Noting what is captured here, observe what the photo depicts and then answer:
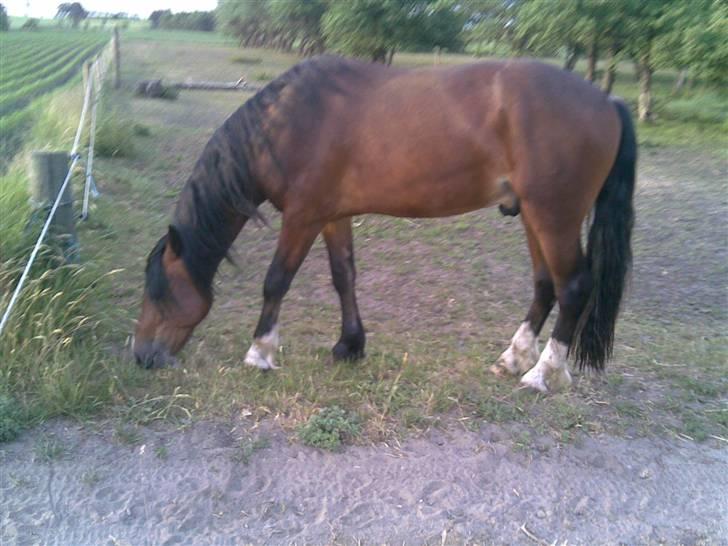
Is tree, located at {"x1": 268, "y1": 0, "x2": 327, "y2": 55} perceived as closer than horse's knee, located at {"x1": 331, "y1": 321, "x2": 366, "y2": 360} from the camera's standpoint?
No

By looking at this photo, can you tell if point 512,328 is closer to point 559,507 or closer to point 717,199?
point 559,507

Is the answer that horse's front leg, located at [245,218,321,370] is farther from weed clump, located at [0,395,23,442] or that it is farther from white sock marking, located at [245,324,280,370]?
weed clump, located at [0,395,23,442]

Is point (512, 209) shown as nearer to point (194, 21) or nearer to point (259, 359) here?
point (259, 359)

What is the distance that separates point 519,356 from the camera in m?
4.15

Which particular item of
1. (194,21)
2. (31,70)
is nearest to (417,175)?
(31,70)

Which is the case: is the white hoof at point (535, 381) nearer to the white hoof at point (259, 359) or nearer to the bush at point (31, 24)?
the white hoof at point (259, 359)

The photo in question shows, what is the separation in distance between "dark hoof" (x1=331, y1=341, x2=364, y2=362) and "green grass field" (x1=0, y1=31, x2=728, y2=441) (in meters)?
0.06

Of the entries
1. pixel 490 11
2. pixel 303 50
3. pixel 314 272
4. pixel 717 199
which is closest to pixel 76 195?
pixel 314 272

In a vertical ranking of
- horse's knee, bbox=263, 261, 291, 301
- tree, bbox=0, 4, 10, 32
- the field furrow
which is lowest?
the field furrow

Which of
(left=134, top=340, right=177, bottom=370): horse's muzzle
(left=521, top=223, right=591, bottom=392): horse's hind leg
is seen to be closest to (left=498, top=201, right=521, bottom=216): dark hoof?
(left=521, top=223, right=591, bottom=392): horse's hind leg

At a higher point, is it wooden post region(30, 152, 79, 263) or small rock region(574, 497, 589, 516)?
wooden post region(30, 152, 79, 263)

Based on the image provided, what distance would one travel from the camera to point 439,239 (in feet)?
22.2

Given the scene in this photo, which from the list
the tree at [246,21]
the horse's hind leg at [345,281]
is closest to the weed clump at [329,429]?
the horse's hind leg at [345,281]

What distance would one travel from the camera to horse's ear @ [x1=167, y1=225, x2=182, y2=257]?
3.74 m
